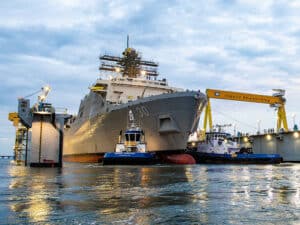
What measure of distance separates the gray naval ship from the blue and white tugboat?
37.6 inches

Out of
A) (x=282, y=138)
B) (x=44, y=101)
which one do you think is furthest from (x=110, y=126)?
(x=282, y=138)

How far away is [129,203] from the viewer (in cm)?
1004

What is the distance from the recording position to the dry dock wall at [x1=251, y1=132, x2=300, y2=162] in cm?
5694

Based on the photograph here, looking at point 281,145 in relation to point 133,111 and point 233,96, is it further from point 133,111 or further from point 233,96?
point 133,111

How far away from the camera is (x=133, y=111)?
38.7m

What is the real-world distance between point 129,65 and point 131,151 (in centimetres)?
2268

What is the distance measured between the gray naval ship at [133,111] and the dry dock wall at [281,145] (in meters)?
21.4

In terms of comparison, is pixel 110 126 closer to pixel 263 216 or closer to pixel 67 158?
pixel 67 158

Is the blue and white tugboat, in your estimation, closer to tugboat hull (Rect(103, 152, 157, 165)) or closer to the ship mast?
tugboat hull (Rect(103, 152, 157, 165))

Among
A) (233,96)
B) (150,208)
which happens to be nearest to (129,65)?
(233,96)

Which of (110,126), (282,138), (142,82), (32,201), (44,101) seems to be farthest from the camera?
(282,138)

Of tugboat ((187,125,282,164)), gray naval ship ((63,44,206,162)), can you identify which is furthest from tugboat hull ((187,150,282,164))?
gray naval ship ((63,44,206,162))

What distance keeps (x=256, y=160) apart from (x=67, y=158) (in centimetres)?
2996

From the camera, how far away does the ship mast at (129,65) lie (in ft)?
189
